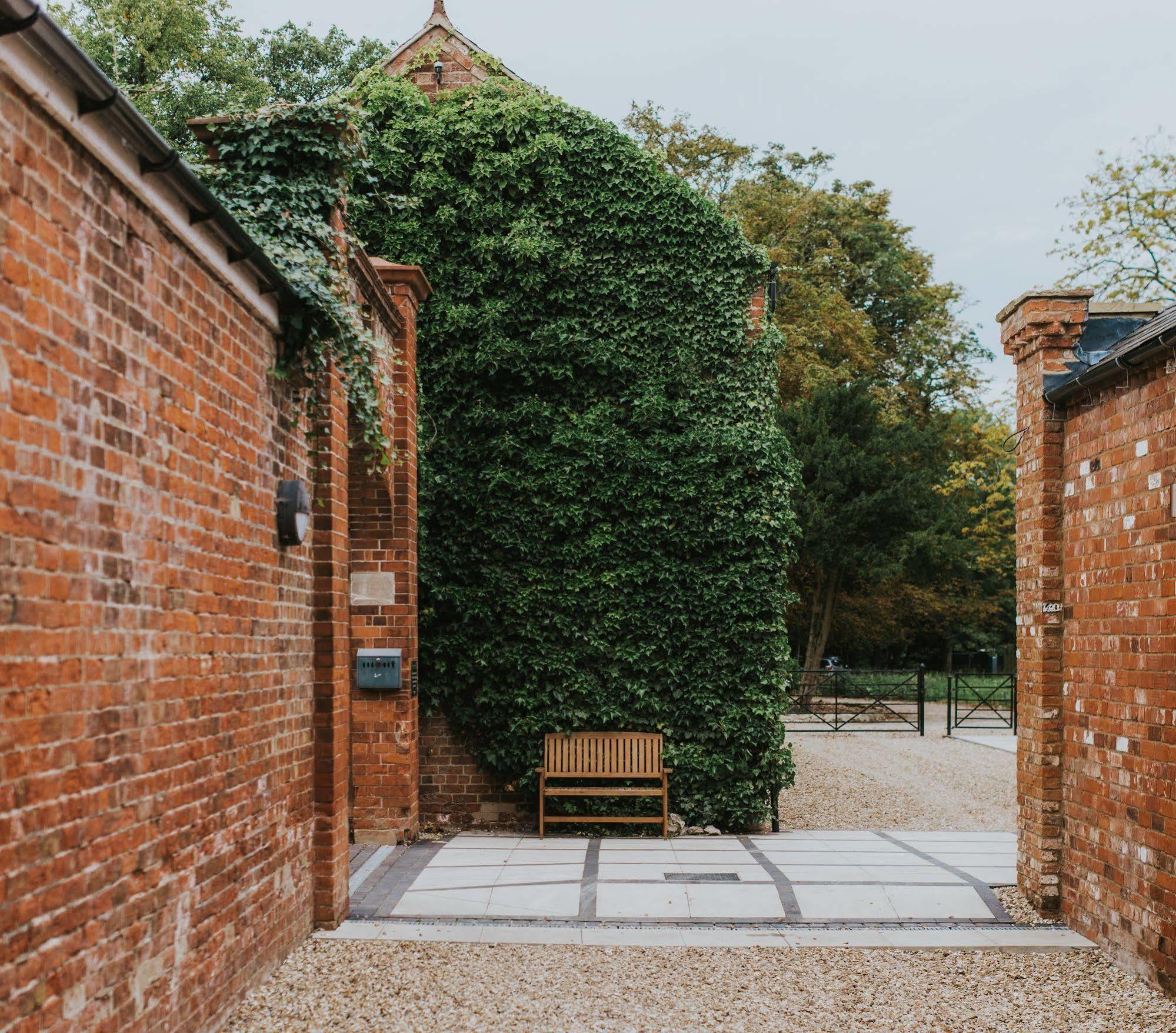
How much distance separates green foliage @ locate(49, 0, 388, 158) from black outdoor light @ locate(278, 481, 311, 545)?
47.4 feet

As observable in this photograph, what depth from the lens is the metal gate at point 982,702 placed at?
63.0ft

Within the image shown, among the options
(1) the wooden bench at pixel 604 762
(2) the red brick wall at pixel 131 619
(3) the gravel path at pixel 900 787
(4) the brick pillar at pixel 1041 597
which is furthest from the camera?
(3) the gravel path at pixel 900 787

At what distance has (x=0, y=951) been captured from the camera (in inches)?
98.6

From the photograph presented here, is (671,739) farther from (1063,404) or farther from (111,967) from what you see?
(111,967)

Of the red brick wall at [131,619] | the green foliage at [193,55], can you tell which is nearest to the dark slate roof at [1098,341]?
the red brick wall at [131,619]

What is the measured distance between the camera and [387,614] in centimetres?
802

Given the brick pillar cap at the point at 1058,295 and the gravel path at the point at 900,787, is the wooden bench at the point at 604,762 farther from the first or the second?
the brick pillar cap at the point at 1058,295

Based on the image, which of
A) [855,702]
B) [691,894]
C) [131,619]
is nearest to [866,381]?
[855,702]

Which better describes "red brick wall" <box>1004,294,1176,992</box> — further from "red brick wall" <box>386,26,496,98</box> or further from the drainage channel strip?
"red brick wall" <box>386,26,496,98</box>

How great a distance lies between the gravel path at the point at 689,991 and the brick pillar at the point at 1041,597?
77 centimetres

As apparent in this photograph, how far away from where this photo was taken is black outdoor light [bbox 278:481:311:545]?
4.93 meters

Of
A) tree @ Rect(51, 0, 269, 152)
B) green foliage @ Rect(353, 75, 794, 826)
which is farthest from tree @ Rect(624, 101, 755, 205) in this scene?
green foliage @ Rect(353, 75, 794, 826)

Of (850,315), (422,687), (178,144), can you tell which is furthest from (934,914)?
(850,315)

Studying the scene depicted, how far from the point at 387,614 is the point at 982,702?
17.4m
